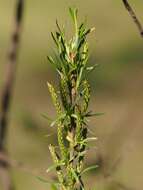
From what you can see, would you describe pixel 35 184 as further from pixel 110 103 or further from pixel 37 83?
pixel 37 83

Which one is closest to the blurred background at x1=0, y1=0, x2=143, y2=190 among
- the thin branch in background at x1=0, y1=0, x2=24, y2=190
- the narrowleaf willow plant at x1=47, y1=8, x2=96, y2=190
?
the thin branch in background at x1=0, y1=0, x2=24, y2=190

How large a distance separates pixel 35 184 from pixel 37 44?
85.3 inches

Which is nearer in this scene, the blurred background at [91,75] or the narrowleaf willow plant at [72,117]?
the narrowleaf willow plant at [72,117]

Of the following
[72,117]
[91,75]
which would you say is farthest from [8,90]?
[91,75]

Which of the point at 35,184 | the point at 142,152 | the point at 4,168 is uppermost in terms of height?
the point at 4,168

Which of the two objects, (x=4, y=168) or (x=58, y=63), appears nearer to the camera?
(x=58, y=63)

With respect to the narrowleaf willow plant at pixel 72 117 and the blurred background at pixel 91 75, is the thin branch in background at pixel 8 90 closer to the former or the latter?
the narrowleaf willow plant at pixel 72 117

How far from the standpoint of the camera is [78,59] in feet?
1.00

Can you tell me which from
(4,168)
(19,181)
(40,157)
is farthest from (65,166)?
(40,157)

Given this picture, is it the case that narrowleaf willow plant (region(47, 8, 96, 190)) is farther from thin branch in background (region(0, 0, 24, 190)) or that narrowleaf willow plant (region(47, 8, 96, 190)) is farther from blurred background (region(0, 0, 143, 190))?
blurred background (region(0, 0, 143, 190))

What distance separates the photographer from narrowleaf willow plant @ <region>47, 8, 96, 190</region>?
289mm

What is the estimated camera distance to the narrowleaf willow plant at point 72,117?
289 mm

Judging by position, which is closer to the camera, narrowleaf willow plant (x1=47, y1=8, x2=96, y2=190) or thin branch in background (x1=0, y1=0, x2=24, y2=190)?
narrowleaf willow plant (x1=47, y1=8, x2=96, y2=190)

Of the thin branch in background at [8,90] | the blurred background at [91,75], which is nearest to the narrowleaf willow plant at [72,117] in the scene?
the thin branch in background at [8,90]
